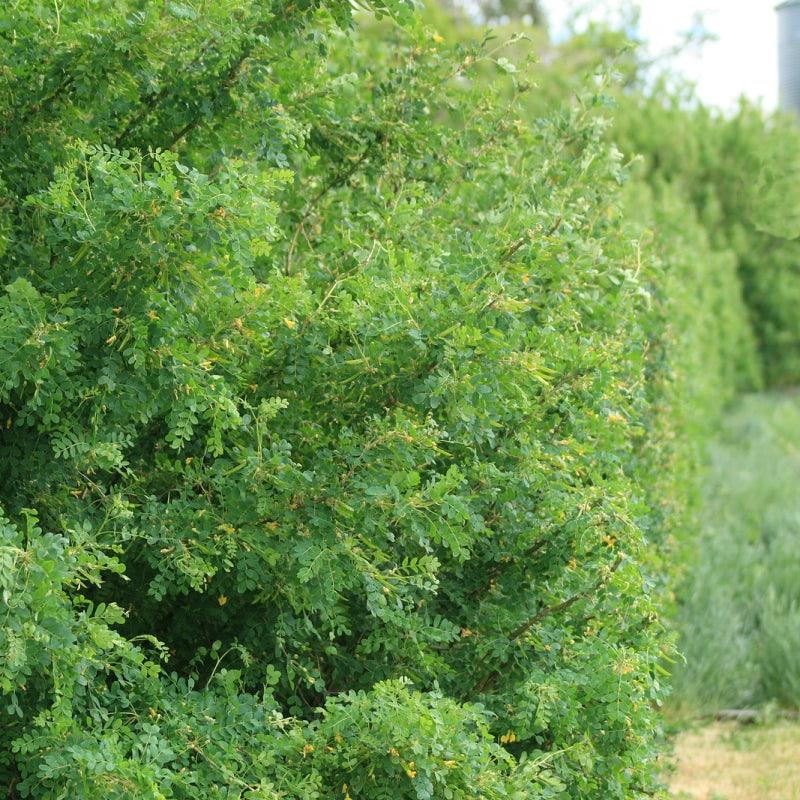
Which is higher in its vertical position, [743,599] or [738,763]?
[743,599]

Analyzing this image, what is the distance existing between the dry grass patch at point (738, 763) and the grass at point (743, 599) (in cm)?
25

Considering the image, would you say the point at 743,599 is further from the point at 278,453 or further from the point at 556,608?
the point at 278,453

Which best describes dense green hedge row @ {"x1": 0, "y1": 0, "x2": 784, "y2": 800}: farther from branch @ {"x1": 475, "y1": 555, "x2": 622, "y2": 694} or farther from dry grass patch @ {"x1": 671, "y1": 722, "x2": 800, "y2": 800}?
dry grass patch @ {"x1": 671, "y1": 722, "x2": 800, "y2": 800}

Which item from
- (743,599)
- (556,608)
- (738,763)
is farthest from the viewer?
(743,599)

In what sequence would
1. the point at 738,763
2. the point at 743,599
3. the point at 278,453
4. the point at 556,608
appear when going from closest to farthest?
the point at 278,453, the point at 556,608, the point at 738,763, the point at 743,599

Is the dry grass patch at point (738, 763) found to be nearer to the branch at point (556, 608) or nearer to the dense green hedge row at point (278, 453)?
the dense green hedge row at point (278, 453)

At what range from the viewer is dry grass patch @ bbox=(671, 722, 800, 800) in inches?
189

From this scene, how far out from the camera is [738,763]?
5215 millimetres

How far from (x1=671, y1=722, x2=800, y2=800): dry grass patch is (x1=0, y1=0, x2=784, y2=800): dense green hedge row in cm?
150

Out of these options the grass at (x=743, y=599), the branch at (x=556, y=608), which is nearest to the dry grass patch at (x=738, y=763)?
the grass at (x=743, y=599)

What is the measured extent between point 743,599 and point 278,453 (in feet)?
15.8

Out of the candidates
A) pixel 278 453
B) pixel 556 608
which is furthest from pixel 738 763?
pixel 278 453

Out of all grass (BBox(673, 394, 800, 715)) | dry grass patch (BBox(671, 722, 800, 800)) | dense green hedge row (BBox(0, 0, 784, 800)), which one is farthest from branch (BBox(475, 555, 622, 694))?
grass (BBox(673, 394, 800, 715))

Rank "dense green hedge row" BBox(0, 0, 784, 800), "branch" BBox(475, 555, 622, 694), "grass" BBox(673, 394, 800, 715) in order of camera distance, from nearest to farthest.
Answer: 1. "dense green hedge row" BBox(0, 0, 784, 800)
2. "branch" BBox(475, 555, 622, 694)
3. "grass" BBox(673, 394, 800, 715)
